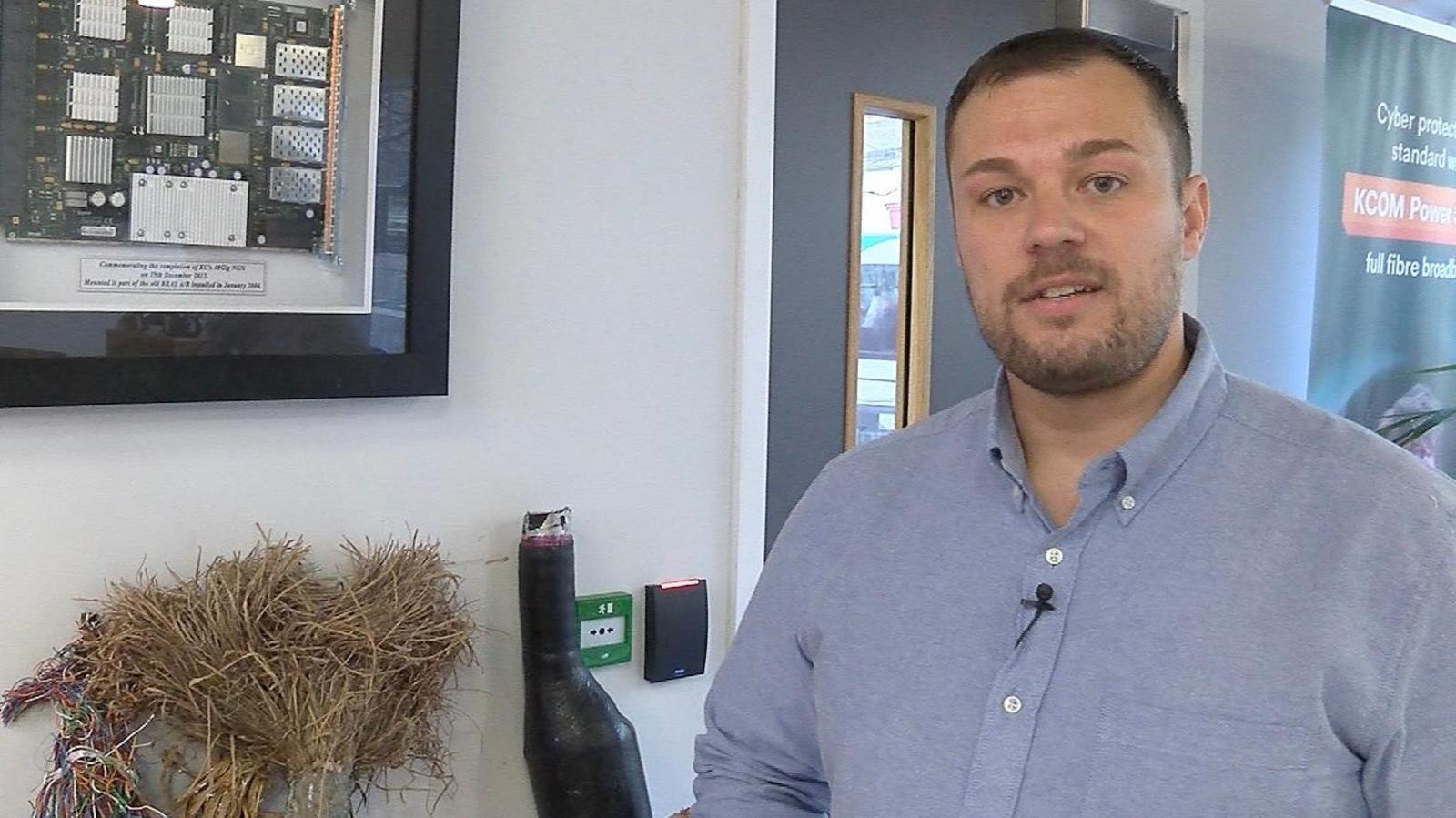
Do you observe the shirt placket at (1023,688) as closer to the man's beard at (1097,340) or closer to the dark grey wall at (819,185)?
the man's beard at (1097,340)

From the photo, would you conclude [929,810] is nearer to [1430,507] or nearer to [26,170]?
[1430,507]

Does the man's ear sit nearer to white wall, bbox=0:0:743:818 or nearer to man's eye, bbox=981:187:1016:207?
man's eye, bbox=981:187:1016:207

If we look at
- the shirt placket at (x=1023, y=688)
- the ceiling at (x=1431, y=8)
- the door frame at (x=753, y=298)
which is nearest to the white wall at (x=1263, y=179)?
the ceiling at (x=1431, y=8)

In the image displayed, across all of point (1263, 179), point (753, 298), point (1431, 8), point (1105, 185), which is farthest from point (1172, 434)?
point (1431, 8)

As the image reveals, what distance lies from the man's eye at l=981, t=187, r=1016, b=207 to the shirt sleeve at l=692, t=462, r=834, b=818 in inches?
12.1

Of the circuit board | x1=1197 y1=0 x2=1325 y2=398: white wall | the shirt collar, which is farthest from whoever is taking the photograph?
x1=1197 y1=0 x2=1325 y2=398: white wall

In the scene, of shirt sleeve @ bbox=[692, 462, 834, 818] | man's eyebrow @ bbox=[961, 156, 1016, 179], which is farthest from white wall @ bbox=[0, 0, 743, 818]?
man's eyebrow @ bbox=[961, 156, 1016, 179]

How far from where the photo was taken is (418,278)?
4.20 feet

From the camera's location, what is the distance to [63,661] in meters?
1.09

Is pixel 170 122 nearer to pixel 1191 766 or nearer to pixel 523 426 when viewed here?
pixel 523 426

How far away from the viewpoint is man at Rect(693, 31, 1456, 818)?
0.86 meters

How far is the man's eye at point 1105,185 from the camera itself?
3.22 feet

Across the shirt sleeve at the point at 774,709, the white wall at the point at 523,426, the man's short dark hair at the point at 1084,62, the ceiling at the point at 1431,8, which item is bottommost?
the shirt sleeve at the point at 774,709

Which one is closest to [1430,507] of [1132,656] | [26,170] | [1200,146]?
[1132,656]
